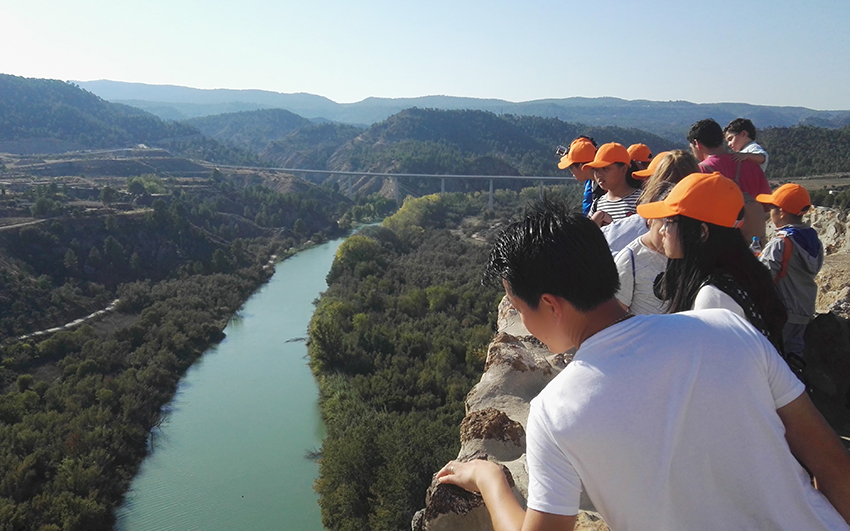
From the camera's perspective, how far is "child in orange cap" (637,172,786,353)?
1.75 m

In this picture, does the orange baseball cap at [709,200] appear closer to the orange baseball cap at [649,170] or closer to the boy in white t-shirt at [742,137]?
the orange baseball cap at [649,170]

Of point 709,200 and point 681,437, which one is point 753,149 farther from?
point 681,437

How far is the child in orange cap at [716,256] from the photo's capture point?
5.74ft

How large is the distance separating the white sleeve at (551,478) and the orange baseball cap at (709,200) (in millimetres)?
1012

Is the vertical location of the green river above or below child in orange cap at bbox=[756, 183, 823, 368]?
below

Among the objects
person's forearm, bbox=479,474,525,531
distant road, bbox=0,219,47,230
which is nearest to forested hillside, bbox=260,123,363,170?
distant road, bbox=0,219,47,230

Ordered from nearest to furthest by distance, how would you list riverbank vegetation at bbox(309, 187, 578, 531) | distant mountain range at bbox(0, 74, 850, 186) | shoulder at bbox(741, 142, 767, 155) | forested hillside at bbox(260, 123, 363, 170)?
1. shoulder at bbox(741, 142, 767, 155)
2. riverbank vegetation at bbox(309, 187, 578, 531)
3. distant mountain range at bbox(0, 74, 850, 186)
4. forested hillside at bbox(260, 123, 363, 170)

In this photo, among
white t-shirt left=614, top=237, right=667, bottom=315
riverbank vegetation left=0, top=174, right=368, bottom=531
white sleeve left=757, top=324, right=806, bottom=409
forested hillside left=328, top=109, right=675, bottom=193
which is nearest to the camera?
white sleeve left=757, top=324, right=806, bottom=409

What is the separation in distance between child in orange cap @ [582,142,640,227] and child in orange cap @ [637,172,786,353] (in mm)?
1615

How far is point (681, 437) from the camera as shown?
1.14 m

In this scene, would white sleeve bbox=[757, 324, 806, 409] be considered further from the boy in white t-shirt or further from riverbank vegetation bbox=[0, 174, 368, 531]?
riverbank vegetation bbox=[0, 174, 368, 531]

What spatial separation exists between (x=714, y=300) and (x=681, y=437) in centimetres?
73

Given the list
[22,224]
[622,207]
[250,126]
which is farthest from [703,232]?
[250,126]

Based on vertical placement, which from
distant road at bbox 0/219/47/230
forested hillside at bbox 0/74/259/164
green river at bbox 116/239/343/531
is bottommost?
green river at bbox 116/239/343/531
